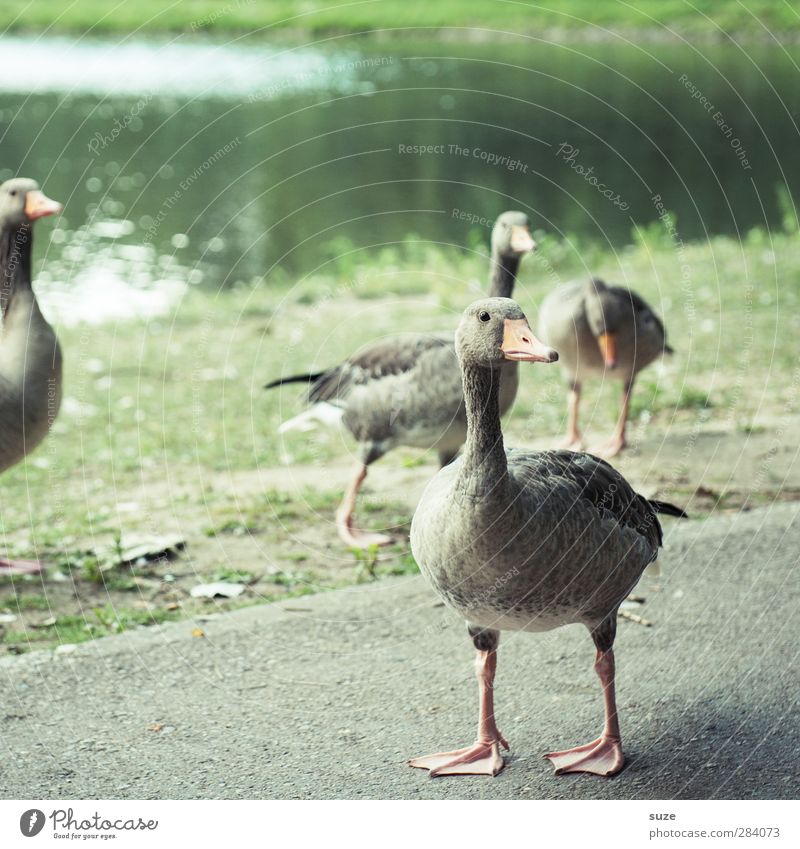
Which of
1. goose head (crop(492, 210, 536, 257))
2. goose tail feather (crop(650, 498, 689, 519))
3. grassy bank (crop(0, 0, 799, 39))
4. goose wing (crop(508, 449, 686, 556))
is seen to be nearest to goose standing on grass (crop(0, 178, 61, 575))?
goose head (crop(492, 210, 536, 257))

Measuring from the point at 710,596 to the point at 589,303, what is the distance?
7.20 ft

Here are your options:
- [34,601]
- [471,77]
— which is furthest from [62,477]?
[471,77]

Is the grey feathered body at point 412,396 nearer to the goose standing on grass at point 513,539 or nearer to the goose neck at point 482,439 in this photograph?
the goose standing on grass at point 513,539

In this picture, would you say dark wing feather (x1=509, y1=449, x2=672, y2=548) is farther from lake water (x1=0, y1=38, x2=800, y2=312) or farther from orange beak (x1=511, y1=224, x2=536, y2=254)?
lake water (x1=0, y1=38, x2=800, y2=312)

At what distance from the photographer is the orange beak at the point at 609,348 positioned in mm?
6070

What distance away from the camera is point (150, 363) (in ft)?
27.1

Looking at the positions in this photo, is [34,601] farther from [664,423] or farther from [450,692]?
[664,423]

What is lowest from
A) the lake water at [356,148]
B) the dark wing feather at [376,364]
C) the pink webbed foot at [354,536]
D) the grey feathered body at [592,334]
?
the pink webbed foot at [354,536]

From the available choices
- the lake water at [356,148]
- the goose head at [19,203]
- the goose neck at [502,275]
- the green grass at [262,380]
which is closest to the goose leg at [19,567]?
the green grass at [262,380]

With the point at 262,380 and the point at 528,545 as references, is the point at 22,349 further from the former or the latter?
the point at 262,380

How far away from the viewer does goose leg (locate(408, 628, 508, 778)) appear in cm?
337

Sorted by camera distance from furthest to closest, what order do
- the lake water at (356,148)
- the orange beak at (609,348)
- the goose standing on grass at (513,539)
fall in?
the lake water at (356,148), the orange beak at (609,348), the goose standing on grass at (513,539)

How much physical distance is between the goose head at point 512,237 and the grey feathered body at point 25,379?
2.16 m

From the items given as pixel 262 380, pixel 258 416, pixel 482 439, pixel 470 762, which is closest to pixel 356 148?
pixel 262 380
